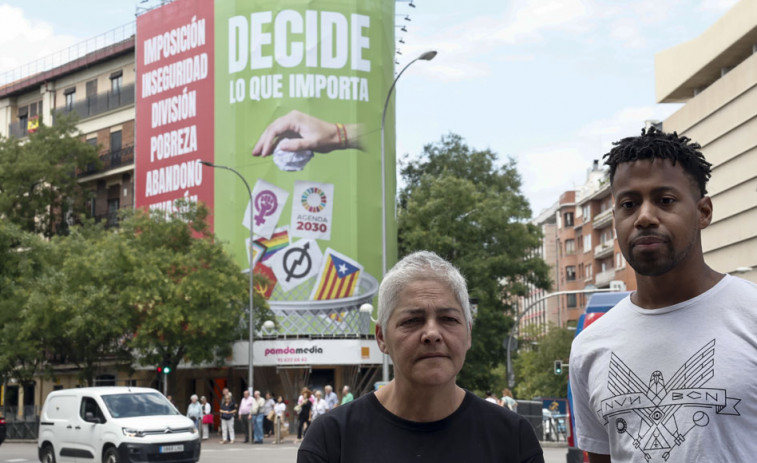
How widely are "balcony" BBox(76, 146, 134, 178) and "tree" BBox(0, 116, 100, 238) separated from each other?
1.38ft

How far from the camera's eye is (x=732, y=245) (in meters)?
53.7

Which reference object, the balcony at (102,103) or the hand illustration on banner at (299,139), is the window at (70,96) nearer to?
the balcony at (102,103)

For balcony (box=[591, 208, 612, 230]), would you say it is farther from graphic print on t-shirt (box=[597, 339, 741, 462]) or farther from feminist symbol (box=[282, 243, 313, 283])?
graphic print on t-shirt (box=[597, 339, 741, 462])

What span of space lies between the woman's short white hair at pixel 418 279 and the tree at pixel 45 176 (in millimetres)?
56377

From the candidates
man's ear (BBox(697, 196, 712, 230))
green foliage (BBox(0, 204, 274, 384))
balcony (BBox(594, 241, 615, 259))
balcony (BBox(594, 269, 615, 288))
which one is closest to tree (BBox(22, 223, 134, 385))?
green foliage (BBox(0, 204, 274, 384))

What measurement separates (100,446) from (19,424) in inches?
979

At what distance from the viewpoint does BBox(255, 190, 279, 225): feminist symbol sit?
161ft

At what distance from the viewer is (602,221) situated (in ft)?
316

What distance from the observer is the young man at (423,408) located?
3.32m

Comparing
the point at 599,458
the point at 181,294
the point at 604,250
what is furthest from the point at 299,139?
the point at 604,250

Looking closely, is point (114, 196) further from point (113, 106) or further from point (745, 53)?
point (745, 53)

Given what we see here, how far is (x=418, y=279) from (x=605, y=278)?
93.2m

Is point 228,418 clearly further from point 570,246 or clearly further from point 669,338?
point 570,246

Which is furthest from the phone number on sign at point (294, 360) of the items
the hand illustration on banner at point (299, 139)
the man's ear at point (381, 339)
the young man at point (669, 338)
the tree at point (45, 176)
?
the young man at point (669, 338)
